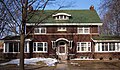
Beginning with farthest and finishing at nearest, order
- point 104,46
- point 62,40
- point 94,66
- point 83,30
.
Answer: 1. point 83,30
2. point 62,40
3. point 104,46
4. point 94,66

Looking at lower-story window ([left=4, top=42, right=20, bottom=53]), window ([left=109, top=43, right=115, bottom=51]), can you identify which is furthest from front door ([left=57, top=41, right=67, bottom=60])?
window ([left=109, top=43, right=115, bottom=51])

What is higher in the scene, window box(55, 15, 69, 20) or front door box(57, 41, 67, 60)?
window box(55, 15, 69, 20)

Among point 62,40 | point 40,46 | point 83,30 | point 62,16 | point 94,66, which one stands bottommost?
point 94,66

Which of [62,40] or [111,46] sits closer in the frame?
Answer: [111,46]

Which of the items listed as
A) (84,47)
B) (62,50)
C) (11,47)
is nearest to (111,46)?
(84,47)

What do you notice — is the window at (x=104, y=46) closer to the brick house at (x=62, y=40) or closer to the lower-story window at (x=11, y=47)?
the brick house at (x=62, y=40)

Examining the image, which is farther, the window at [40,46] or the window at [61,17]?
the window at [61,17]

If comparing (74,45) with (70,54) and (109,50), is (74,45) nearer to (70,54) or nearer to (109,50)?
(70,54)

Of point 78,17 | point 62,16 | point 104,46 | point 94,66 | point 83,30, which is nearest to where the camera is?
point 94,66

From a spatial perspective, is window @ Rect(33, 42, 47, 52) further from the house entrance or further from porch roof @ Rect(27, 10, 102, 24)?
porch roof @ Rect(27, 10, 102, 24)

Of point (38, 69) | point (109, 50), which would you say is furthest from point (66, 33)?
point (38, 69)

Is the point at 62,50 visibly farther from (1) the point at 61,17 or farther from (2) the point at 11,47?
(2) the point at 11,47

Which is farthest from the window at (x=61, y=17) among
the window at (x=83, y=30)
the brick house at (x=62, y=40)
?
the window at (x=83, y=30)

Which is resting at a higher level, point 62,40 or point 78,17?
point 78,17
